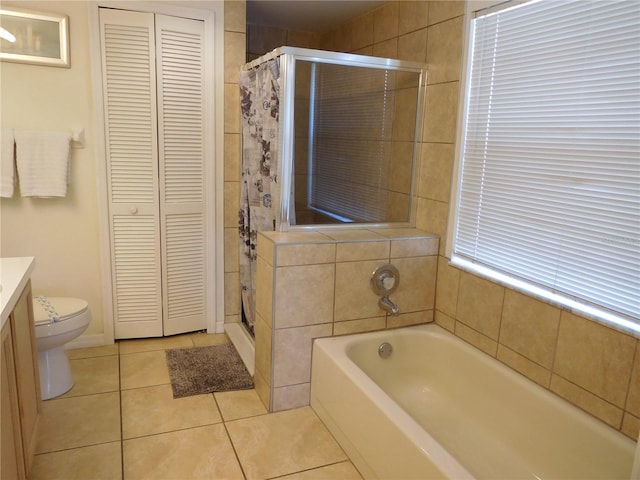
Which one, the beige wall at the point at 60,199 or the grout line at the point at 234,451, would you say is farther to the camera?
the beige wall at the point at 60,199

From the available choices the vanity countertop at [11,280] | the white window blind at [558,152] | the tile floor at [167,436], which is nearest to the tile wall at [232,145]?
the tile floor at [167,436]

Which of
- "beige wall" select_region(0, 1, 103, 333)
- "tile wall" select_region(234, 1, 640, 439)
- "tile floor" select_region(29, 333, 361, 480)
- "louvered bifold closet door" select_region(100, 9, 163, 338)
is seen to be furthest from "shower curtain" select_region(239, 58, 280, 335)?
"beige wall" select_region(0, 1, 103, 333)

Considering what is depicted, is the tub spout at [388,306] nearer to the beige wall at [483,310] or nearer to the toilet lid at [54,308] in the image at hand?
the beige wall at [483,310]

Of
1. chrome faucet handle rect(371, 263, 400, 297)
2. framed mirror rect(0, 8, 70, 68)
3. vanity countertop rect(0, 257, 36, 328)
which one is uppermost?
framed mirror rect(0, 8, 70, 68)

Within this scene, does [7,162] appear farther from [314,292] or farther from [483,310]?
[483,310]

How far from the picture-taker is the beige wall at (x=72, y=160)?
2.69 m

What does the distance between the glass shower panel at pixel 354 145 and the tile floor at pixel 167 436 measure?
106 centimetres

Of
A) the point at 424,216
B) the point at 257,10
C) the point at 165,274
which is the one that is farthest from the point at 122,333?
the point at 257,10

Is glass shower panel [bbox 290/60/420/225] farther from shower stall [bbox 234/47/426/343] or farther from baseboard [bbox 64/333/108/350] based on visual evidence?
baseboard [bbox 64/333/108/350]

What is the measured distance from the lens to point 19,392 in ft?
5.57

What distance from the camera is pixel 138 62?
2.85 metres

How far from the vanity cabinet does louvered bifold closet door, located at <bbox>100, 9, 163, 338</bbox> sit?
1.06 metres

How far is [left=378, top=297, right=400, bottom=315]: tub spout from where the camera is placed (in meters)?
2.46

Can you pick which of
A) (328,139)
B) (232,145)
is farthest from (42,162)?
(328,139)
